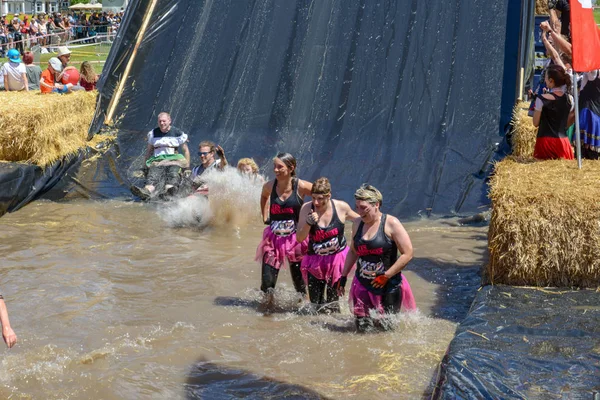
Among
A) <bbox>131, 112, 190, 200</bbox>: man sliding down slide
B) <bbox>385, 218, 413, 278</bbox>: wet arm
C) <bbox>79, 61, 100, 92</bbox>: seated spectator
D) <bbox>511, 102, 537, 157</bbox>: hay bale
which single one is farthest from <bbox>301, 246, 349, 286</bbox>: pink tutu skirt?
<bbox>79, 61, 100, 92</bbox>: seated spectator

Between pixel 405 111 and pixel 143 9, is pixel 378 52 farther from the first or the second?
pixel 143 9

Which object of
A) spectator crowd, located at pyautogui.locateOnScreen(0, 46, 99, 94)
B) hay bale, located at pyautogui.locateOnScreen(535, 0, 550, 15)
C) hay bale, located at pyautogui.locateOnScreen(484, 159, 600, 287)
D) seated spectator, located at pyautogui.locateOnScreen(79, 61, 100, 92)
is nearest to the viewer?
hay bale, located at pyautogui.locateOnScreen(484, 159, 600, 287)

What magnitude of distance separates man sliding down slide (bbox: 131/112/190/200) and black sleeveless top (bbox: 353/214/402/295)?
5004mm

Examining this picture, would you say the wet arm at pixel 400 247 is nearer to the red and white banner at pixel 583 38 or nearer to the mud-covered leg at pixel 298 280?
the mud-covered leg at pixel 298 280

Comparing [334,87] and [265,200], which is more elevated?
[334,87]

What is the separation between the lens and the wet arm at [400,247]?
624 cm

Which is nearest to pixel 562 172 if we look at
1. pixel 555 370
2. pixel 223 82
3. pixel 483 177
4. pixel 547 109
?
pixel 547 109

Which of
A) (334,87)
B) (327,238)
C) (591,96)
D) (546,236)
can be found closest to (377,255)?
(327,238)

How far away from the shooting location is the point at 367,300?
6473 mm

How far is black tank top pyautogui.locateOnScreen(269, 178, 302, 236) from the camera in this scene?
7.23 meters

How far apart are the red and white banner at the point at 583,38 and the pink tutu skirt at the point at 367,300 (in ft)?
8.07

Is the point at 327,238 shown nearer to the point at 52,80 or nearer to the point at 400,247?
the point at 400,247

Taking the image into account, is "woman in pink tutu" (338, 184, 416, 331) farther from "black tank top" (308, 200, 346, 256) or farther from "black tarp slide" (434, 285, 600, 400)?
"black tarp slide" (434, 285, 600, 400)

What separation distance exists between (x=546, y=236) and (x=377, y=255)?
130cm
